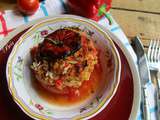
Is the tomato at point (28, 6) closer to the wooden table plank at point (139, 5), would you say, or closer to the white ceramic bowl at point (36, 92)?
the white ceramic bowl at point (36, 92)

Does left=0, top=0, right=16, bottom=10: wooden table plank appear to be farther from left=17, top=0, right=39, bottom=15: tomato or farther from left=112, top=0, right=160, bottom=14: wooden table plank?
left=112, top=0, right=160, bottom=14: wooden table plank

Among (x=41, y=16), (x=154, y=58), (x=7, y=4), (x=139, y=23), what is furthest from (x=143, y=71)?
(x=7, y=4)

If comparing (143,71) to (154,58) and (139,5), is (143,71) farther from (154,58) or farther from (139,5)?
(139,5)

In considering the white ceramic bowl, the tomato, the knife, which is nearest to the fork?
the knife

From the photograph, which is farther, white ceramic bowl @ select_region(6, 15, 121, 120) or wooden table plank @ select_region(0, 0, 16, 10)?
wooden table plank @ select_region(0, 0, 16, 10)

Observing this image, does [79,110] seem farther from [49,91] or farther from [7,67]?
[7,67]

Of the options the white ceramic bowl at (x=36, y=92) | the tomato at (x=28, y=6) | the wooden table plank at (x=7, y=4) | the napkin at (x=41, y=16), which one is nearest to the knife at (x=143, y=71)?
the napkin at (x=41, y=16)

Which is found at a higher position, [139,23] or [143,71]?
[139,23]
